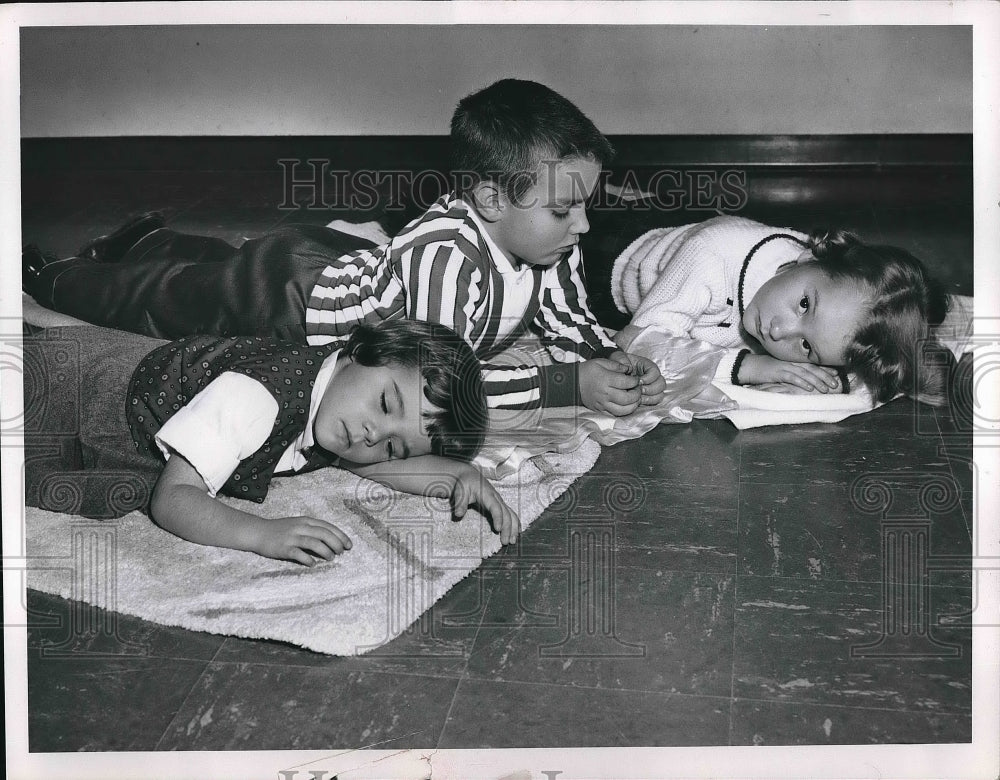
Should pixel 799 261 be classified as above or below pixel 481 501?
above

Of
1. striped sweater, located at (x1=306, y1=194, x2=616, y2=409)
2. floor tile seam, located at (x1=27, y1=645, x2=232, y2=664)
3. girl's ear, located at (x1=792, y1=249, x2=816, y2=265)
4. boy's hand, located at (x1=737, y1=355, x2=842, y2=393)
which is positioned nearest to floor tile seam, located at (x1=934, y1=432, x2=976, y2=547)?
boy's hand, located at (x1=737, y1=355, x2=842, y2=393)

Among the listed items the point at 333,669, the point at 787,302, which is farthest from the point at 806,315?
the point at 333,669

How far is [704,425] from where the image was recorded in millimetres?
1165

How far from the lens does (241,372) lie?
101cm

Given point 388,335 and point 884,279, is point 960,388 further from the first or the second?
point 388,335

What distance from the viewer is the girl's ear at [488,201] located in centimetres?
115

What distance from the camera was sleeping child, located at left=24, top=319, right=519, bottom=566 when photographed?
3.23 feet

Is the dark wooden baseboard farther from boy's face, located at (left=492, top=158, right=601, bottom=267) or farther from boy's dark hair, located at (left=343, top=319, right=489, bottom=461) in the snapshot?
boy's dark hair, located at (left=343, top=319, right=489, bottom=461)

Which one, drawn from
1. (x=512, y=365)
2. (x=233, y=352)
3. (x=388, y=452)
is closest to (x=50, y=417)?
(x=233, y=352)

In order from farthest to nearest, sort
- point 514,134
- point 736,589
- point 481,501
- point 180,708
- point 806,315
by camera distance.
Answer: point 806,315 → point 514,134 → point 481,501 → point 736,589 → point 180,708

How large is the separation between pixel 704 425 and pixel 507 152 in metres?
0.39

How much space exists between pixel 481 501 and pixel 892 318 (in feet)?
1.86

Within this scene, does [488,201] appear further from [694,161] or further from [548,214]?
[694,161]

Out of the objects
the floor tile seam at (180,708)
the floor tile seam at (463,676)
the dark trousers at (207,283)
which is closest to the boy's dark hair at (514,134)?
the dark trousers at (207,283)
